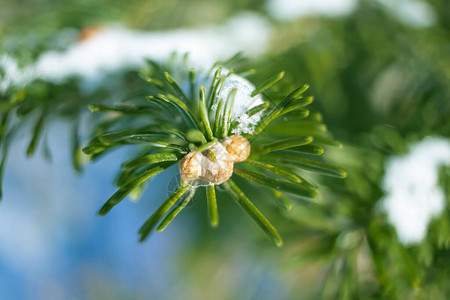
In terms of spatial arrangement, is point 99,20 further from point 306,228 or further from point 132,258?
point 132,258

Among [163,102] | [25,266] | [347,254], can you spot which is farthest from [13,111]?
[25,266]

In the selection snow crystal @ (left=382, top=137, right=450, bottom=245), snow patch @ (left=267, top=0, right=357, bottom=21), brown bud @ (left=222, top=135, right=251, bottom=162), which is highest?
brown bud @ (left=222, top=135, right=251, bottom=162)

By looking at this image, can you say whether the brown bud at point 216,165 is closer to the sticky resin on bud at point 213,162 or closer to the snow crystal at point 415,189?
the sticky resin on bud at point 213,162

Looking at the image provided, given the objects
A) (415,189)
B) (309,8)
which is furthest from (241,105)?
(309,8)

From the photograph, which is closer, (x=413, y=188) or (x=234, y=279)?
(x=413, y=188)

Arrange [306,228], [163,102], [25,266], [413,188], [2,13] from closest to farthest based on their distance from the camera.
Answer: [163,102] < [413,188] < [306,228] < [2,13] < [25,266]

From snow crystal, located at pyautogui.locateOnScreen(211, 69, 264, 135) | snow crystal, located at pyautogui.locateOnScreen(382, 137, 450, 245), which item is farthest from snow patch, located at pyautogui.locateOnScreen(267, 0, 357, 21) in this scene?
snow crystal, located at pyautogui.locateOnScreen(211, 69, 264, 135)

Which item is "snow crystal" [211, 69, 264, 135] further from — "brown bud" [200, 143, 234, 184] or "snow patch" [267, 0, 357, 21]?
"snow patch" [267, 0, 357, 21]
